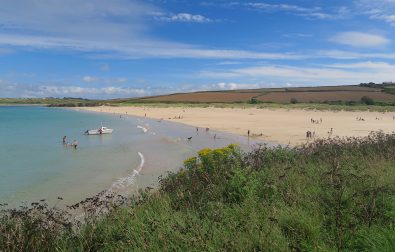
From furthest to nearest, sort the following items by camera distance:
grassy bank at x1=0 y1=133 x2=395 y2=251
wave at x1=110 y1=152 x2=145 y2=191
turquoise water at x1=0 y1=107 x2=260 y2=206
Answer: wave at x1=110 y1=152 x2=145 y2=191
turquoise water at x1=0 y1=107 x2=260 y2=206
grassy bank at x1=0 y1=133 x2=395 y2=251

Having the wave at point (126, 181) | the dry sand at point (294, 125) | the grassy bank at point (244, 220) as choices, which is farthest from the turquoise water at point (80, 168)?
the dry sand at point (294, 125)

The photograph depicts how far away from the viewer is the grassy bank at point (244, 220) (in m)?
4.95

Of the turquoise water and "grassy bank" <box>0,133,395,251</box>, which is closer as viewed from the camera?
"grassy bank" <box>0,133,395,251</box>

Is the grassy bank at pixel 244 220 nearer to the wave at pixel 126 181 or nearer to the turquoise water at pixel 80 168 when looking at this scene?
the turquoise water at pixel 80 168

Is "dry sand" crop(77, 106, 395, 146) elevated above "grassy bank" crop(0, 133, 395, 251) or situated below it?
below

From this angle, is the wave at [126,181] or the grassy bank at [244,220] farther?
the wave at [126,181]

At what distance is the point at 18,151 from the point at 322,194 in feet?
78.2

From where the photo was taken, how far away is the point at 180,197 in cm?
732

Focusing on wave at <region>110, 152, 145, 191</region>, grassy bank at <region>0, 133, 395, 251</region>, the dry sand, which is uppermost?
grassy bank at <region>0, 133, 395, 251</region>

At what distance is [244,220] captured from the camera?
5602 millimetres

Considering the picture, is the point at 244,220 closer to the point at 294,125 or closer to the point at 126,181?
the point at 126,181

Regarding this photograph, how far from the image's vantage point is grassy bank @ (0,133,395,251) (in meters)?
4.95

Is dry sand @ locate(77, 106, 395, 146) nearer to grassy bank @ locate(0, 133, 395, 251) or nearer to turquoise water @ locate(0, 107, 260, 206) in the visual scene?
→ turquoise water @ locate(0, 107, 260, 206)

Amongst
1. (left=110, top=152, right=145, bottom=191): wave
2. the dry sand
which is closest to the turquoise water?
(left=110, top=152, right=145, bottom=191): wave
